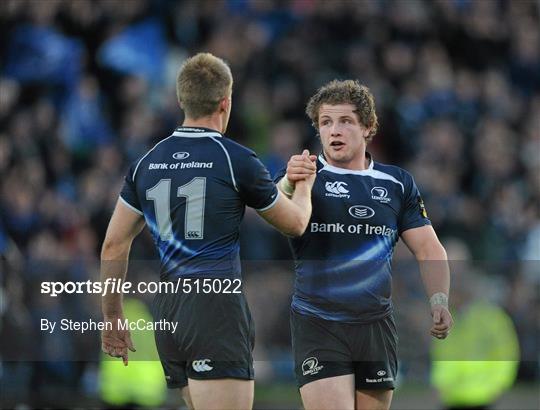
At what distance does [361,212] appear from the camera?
8.26 m

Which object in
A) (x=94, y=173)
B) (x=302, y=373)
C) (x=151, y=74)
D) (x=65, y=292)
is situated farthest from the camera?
(x=151, y=74)

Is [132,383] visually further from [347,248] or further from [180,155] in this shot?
[180,155]

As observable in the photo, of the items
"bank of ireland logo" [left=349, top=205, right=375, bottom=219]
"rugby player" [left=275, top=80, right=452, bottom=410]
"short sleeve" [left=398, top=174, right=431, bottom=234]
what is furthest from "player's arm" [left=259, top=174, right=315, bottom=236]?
"short sleeve" [left=398, top=174, right=431, bottom=234]

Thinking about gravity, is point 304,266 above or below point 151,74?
below

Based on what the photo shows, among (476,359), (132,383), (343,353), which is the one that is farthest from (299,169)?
(132,383)

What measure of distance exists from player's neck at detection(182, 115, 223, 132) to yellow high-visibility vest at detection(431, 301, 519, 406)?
5.15 meters

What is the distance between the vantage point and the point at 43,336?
39.1 feet

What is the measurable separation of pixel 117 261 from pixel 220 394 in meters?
1.08

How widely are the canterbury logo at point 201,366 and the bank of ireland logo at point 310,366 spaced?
863 millimetres

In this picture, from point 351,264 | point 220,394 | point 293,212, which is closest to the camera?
point 220,394

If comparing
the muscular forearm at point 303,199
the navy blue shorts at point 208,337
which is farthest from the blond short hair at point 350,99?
the navy blue shorts at point 208,337

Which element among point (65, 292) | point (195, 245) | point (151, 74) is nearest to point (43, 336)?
point (65, 292)

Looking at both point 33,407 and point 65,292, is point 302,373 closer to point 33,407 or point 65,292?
point 65,292

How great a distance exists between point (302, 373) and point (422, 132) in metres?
9.81
